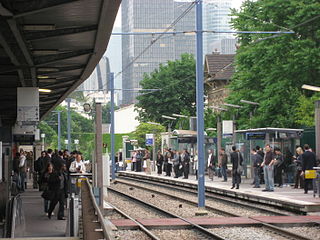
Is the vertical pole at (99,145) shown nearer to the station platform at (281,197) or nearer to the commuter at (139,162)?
the station platform at (281,197)

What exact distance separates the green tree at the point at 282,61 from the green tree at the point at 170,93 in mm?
34308

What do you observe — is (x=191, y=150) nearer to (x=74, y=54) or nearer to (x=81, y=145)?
(x=74, y=54)

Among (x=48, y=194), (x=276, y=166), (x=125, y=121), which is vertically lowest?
(x=48, y=194)

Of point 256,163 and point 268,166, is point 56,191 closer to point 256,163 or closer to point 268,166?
point 268,166

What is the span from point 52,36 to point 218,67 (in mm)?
69915

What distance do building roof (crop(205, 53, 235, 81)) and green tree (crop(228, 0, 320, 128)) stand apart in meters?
28.9

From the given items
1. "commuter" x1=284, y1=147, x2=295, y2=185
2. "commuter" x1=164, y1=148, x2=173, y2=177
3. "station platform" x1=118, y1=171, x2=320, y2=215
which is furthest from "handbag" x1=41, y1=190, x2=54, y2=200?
"commuter" x1=164, y1=148, x2=173, y2=177

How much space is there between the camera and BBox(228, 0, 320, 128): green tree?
4438cm

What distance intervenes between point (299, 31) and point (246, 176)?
11.4m

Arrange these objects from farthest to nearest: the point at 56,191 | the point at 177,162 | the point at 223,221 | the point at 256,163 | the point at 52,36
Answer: the point at 177,162 < the point at 256,163 < the point at 223,221 < the point at 56,191 < the point at 52,36

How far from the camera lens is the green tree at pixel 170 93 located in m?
86.7

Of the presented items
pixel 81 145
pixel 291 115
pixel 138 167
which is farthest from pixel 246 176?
pixel 81 145

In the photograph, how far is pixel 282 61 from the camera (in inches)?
1805

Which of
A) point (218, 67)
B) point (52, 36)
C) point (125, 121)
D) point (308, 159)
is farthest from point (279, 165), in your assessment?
point (125, 121)
